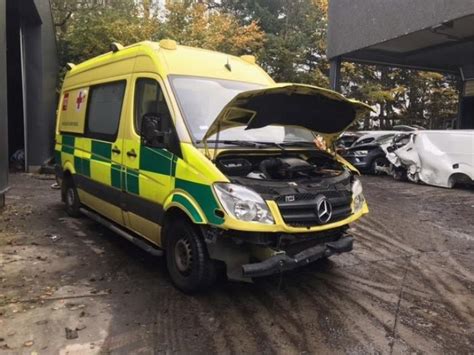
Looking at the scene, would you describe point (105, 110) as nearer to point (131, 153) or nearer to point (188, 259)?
point (131, 153)

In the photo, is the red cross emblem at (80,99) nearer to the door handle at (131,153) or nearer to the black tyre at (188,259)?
the door handle at (131,153)

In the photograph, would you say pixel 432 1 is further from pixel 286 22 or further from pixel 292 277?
pixel 286 22

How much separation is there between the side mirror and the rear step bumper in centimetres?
148

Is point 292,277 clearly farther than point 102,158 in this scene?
No

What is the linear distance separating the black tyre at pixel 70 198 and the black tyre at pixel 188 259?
3.16 meters

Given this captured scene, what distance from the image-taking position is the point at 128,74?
544cm

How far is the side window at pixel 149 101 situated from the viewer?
15.3 ft

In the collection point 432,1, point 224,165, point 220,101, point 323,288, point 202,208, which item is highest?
point 432,1

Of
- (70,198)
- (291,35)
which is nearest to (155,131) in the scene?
(70,198)

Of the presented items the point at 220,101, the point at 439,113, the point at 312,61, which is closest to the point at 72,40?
the point at 312,61

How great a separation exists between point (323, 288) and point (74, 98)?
16.0ft

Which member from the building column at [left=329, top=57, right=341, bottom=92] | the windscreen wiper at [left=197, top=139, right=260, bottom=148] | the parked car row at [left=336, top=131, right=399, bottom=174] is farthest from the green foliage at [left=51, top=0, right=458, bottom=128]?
the windscreen wiper at [left=197, top=139, right=260, bottom=148]

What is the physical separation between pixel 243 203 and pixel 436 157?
9799 mm

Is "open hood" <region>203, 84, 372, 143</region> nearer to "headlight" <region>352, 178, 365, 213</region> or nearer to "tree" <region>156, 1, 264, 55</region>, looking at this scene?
"headlight" <region>352, 178, 365, 213</region>
